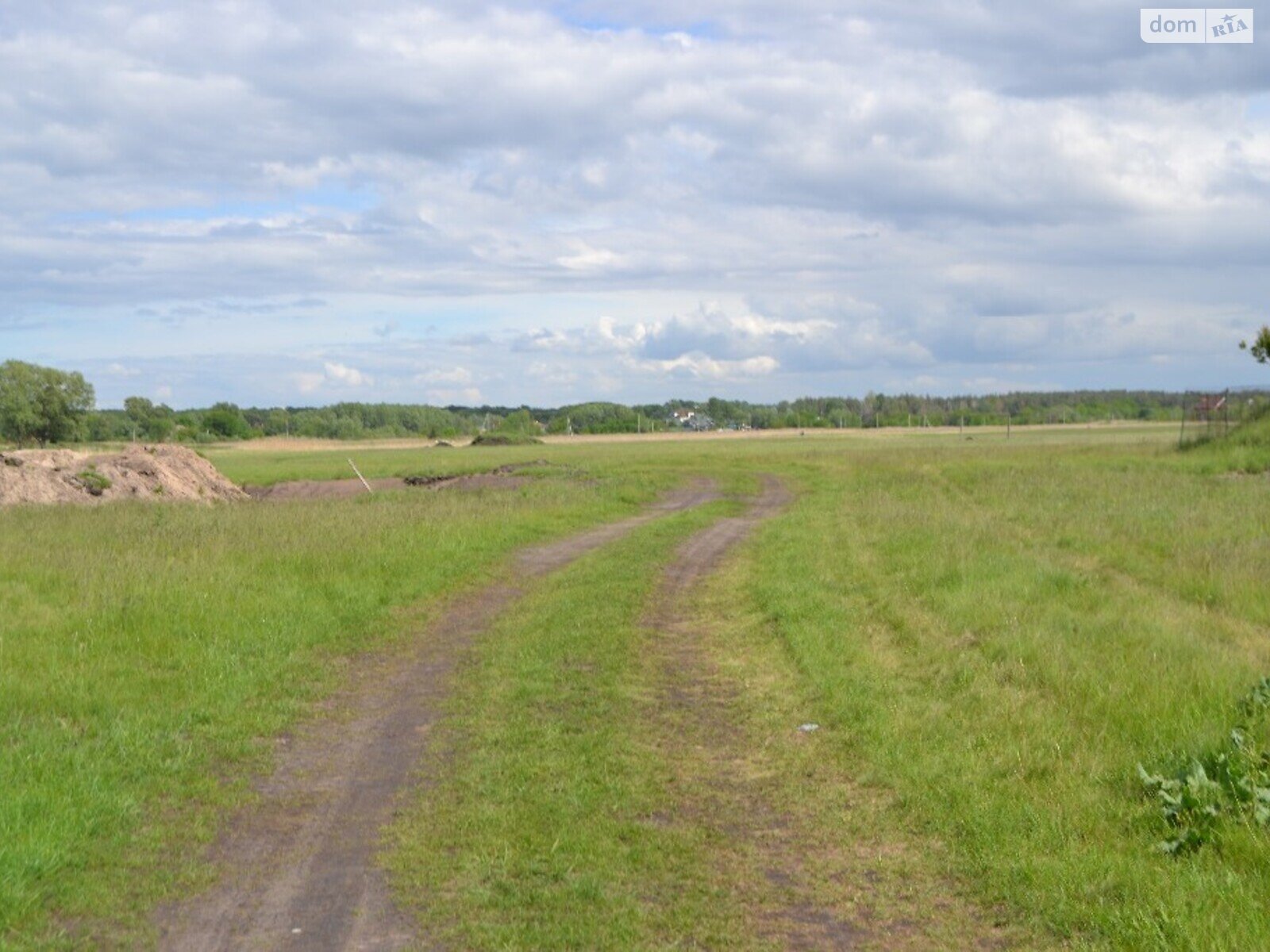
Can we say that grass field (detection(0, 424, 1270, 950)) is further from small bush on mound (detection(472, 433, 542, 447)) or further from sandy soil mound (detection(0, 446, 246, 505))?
small bush on mound (detection(472, 433, 542, 447))

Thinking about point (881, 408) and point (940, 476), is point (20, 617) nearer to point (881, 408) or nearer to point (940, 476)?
point (940, 476)

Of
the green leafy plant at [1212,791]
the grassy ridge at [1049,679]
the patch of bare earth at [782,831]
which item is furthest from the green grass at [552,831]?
the green leafy plant at [1212,791]

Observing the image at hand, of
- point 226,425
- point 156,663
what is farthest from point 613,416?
→ point 156,663

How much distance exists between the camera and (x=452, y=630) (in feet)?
42.0

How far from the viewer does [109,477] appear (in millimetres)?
33375

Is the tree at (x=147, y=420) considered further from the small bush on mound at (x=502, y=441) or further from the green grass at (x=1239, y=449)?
the green grass at (x=1239, y=449)

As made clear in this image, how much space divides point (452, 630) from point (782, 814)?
6.27m

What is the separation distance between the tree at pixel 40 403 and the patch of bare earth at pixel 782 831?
68912 mm

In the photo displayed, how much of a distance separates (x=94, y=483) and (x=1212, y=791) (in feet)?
102

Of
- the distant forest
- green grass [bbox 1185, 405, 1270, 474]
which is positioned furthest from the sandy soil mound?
the distant forest

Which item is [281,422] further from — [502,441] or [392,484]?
[392,484]

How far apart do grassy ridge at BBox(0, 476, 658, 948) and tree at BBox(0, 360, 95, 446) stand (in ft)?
178

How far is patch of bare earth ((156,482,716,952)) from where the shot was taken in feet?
18.0

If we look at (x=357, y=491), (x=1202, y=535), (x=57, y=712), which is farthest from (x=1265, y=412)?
(x=57, y=712)
